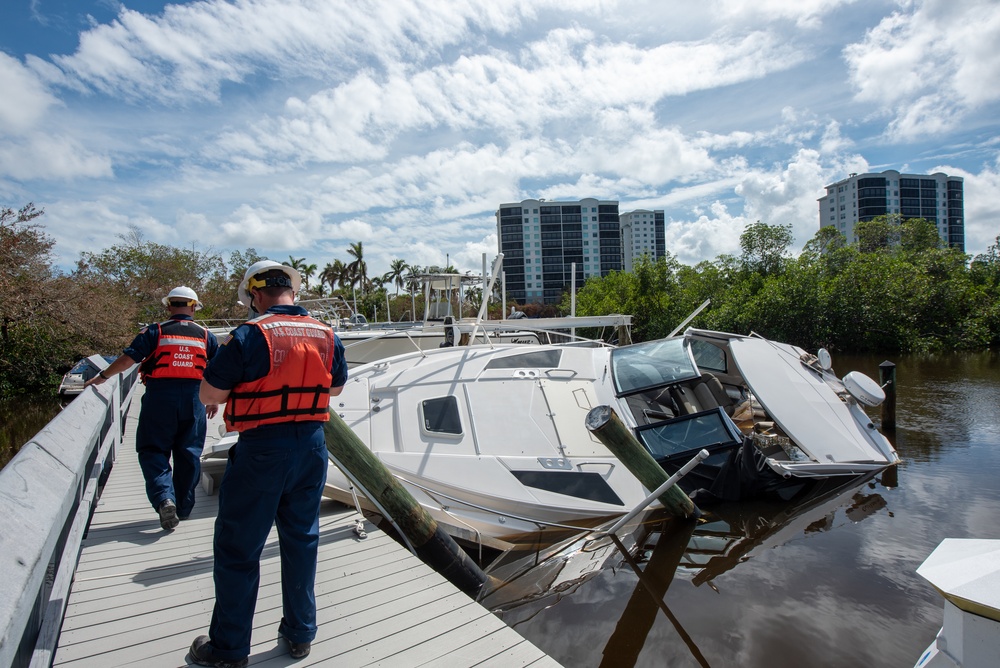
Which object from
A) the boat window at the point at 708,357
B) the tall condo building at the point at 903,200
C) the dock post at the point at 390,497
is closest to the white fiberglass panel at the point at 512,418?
the dock post at the point at 390,497

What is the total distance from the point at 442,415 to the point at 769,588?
361 cm

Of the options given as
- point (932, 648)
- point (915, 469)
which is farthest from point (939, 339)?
point (932, 648)

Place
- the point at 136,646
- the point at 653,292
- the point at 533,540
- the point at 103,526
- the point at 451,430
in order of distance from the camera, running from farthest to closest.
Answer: the point at 653,292 < the point at 451,430 < the point at 533,540 < the point at 103,526 < the point at 136,646

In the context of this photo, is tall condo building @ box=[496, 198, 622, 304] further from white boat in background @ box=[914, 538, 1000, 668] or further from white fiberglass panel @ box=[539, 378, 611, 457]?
white boat in background @ box=[914, 538, 1000, 668]

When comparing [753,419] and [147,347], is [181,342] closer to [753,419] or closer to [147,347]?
[147,347]

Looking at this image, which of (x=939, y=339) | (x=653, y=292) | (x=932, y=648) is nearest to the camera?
(x=932, y=648)

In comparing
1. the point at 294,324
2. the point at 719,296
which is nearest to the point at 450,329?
the point at 294,324

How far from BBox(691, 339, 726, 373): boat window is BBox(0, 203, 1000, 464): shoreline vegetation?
6.78 m

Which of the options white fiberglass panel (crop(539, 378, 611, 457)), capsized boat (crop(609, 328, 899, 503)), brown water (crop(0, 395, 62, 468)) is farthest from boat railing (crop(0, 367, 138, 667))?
brown water (crop(0, 395, 62, 468))

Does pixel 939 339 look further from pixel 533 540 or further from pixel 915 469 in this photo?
pixel 533 540

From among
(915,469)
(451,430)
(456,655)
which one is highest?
(451,430)

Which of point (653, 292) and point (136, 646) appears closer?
point (136, 646)

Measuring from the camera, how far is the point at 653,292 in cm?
3566

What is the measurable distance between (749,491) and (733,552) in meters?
1.00
